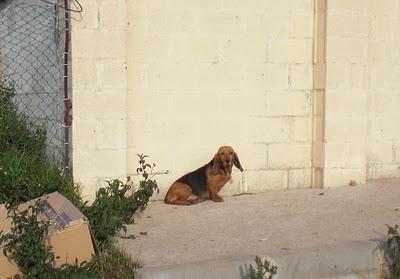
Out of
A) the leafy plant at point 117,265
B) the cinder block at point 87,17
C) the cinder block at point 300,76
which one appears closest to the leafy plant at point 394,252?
the leafy plant at point 117,265

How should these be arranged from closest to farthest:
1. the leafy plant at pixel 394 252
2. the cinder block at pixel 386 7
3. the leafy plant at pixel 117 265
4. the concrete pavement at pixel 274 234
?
the leafy plant at pixel 117 265 < the concrete pavement at pixel 274 234 < the leafy plant at pixel 394 252 < the cinder block at pixel 386 7

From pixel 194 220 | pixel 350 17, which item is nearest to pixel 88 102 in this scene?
pixel 194 220

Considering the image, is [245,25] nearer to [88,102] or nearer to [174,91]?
[174,91]

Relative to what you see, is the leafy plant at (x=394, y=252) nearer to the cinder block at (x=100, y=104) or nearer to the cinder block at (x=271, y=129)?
the cinder block at (x=271, y=129)

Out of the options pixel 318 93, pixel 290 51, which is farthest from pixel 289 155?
pixel 290 51

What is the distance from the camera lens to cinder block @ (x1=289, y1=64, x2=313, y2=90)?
6.52 m

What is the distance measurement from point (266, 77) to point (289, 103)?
1.30ft

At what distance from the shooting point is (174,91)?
19.9 feet

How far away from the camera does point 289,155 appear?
6.57m

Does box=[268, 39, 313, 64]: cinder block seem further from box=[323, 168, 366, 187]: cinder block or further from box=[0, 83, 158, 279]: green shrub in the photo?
box=[0, 83, 158, 279]: green shrub

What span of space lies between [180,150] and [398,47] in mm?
3002

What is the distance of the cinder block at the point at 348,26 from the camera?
6.42m

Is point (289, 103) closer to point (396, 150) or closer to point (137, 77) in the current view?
point (396, 150)

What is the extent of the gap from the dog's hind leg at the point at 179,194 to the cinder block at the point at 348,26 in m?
2.28
